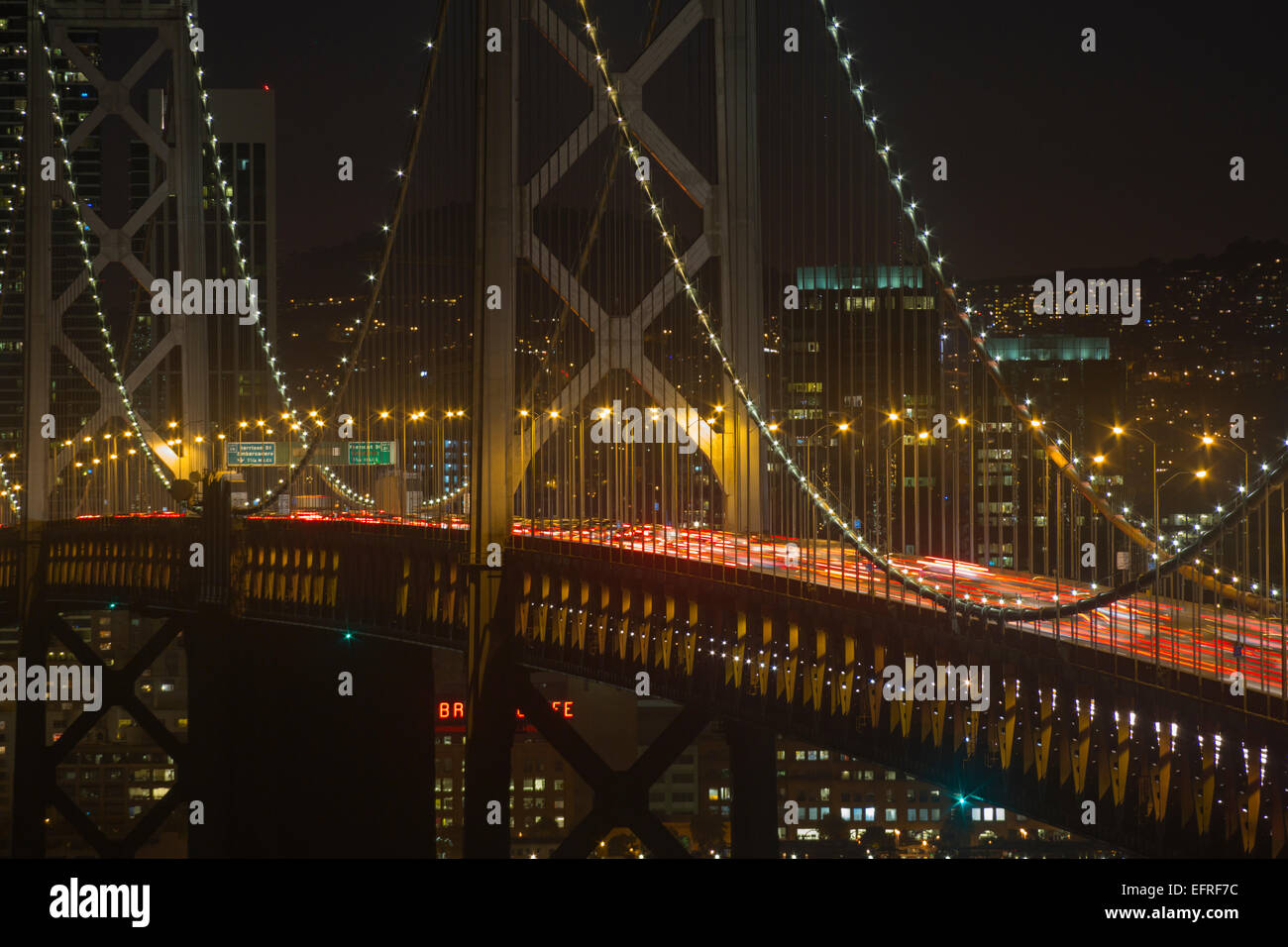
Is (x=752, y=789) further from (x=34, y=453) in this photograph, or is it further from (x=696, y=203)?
(x=34, y=453)

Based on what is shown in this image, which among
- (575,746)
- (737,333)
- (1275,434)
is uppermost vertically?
(737,333)

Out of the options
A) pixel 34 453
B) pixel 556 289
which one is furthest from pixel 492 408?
pixel 34 453

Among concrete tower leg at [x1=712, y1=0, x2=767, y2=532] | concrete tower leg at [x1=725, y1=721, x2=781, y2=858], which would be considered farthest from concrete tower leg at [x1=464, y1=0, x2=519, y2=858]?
concrete tower leg at [x1=725, y1=721, x2=781, y2=858]

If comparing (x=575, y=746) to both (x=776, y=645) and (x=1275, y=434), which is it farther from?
(x=1275, y=434)

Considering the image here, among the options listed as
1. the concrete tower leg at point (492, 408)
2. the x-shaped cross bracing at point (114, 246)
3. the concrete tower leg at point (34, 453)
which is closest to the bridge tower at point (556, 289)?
the concrete tower leg at point (492, 408)

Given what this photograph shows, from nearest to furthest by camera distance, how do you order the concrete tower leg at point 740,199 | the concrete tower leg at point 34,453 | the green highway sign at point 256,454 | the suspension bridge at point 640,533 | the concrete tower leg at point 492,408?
the suspension bridge at point 640,533, the concrete tower leg at point 492,408, the concrete tower leg at point 740,199, the concrete tower leg at point 34,453, the green highway sign at point 256,454

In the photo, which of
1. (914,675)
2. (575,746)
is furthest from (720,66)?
(914,675)

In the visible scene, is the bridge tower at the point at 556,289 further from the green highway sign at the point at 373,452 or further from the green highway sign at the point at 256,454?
the green highway sign at the point at 256,454
